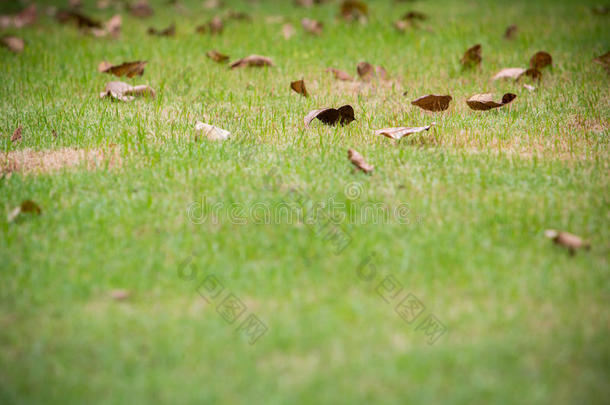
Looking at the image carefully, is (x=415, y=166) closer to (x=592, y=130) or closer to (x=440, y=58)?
(x=592, y=130)

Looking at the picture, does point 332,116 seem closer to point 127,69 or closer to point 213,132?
point 213,132

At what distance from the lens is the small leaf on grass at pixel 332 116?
11.4 feet

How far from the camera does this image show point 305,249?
7.88 ft

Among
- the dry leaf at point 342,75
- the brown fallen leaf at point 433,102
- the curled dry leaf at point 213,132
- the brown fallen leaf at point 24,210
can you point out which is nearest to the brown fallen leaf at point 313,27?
the dry leaf at point 342,75

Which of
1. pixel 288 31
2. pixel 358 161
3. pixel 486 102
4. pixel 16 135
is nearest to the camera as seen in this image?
pixel 358 161

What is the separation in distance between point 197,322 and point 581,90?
3261 millimetres

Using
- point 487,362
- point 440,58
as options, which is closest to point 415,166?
point 487,362

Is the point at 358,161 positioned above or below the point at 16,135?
above

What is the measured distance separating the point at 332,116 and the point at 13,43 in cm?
345

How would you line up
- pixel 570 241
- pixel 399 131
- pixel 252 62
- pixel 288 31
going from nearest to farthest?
1. pixel 570 241
2. pixel 399 131
3. pixel 252 62
4. pixel 288 31

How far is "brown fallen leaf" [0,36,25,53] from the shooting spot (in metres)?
5.37

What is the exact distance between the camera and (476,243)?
2398mm

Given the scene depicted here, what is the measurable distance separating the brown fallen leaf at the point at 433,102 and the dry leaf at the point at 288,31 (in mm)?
2395

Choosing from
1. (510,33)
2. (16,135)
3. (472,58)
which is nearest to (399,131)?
(472,58)
